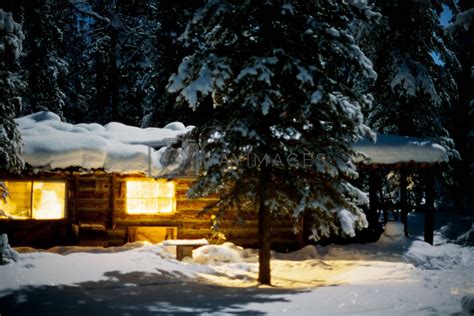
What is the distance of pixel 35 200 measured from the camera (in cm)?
1551

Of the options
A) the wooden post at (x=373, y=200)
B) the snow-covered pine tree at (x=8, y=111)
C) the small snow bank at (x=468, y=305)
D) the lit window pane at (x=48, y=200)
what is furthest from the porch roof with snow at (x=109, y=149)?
the small snow bank at (x=468, y=305)

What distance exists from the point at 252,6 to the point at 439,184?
86.9 feet

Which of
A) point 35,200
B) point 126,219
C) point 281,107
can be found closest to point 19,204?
point 35,200

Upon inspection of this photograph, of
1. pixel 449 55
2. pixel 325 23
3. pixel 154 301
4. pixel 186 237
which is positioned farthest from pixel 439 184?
pixel 154 301

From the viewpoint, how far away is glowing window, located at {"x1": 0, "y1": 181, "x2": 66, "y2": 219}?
1544 cm

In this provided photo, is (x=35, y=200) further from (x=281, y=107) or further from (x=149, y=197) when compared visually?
(x=281, y=107)

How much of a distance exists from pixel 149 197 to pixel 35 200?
388cm

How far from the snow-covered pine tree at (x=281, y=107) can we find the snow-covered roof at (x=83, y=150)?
13.6ft

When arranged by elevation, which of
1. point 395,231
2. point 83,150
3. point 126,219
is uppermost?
point 83,150

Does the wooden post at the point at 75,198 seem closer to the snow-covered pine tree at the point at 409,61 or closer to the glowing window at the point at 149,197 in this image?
the glowing window at the point at 149,197

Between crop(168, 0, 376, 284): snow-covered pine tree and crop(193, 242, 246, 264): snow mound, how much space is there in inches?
140

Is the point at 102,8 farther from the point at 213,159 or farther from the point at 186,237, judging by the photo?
the point at 213,159

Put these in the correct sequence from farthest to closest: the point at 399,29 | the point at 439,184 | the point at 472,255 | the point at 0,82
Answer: the point at 439,184 < the point at 399,29 < the point at 472,255 < the point at 0,82

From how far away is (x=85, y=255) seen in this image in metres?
12.0
